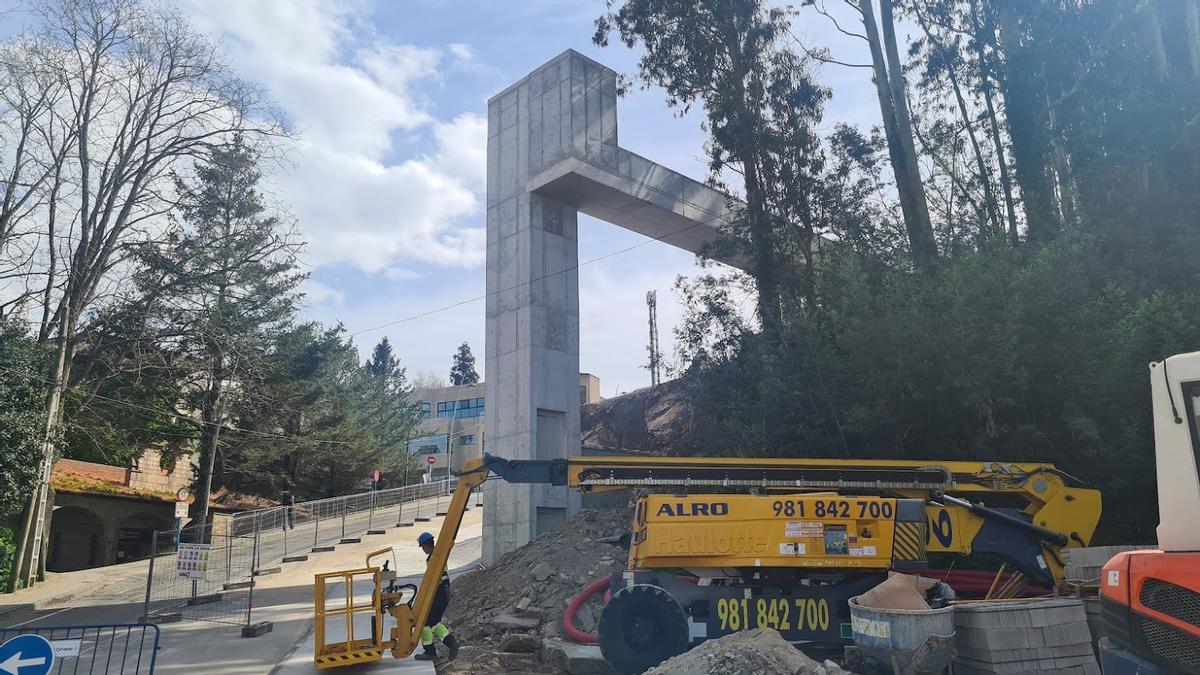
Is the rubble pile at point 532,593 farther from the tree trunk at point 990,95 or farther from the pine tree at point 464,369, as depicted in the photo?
the pine tree at point 464,369

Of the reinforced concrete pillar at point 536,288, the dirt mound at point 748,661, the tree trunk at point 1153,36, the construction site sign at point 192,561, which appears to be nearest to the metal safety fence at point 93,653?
the construction site sign at point 192,561

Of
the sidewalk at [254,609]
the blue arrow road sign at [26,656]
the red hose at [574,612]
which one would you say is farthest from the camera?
the red hose at [574,612]

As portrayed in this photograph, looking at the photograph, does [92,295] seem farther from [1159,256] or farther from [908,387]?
[1159,256]

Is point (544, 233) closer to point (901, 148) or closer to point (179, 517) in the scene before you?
point (901, 148)

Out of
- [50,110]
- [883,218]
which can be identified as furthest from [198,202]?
[883,218]

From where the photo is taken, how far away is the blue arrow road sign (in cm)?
570

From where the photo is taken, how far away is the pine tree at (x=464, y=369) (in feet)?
373

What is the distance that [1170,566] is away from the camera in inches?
201

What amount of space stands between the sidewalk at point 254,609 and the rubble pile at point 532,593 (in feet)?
5.41

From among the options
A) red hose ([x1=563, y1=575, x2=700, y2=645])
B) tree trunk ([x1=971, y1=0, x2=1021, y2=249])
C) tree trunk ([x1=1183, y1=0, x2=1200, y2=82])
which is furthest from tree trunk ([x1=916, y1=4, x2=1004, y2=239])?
red hose ([x1=563, y1=575, x2=700, y2=645])

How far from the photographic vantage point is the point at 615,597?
10516 mm

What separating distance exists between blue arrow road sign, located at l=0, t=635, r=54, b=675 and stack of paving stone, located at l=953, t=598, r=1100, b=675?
8157 mm

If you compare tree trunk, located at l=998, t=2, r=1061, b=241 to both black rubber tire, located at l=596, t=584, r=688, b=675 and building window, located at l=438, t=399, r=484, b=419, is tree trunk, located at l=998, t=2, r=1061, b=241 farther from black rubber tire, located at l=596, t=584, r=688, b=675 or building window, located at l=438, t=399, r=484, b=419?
building window, located at l=438, t=399, r=484, b=419

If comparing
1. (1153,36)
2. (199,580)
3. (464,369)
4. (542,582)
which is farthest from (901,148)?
(464,369)
